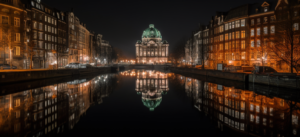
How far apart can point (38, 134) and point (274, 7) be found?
68.0 meters

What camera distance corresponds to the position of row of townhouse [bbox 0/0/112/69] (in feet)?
152

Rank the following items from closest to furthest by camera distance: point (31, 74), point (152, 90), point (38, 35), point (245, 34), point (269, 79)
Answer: point (152, 90)
point (269, 79)
point (31, 74)
point (38, 35)
point (245, 34)

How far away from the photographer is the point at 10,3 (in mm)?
46969

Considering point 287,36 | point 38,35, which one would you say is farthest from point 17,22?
point 287,36

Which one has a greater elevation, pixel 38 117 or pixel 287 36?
pixel 287 36

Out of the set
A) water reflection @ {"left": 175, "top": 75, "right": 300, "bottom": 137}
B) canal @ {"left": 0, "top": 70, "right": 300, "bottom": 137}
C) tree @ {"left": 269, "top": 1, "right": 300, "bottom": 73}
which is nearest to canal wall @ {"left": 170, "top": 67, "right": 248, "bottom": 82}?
tree @ {"left": 269, "top": 1, "right": 300, "bottom": 73}

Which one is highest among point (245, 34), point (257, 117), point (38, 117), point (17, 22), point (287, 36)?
point (17, 22)

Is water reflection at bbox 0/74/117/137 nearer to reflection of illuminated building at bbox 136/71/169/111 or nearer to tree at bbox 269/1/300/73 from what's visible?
reflection of illuminated building at bbox 136/71/169/111

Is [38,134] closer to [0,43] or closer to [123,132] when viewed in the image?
[123,132]

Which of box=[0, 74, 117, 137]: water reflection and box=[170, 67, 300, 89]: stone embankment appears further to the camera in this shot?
box=[170, 67, 300, 89]: stone embankment

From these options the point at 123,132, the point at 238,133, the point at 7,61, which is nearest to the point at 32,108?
the point at 123,132

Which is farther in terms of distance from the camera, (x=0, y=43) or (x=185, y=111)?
(x=0, y=43)

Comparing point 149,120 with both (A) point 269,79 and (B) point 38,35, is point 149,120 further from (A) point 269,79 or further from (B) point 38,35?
(B) point 38,35

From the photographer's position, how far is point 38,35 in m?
61.7
